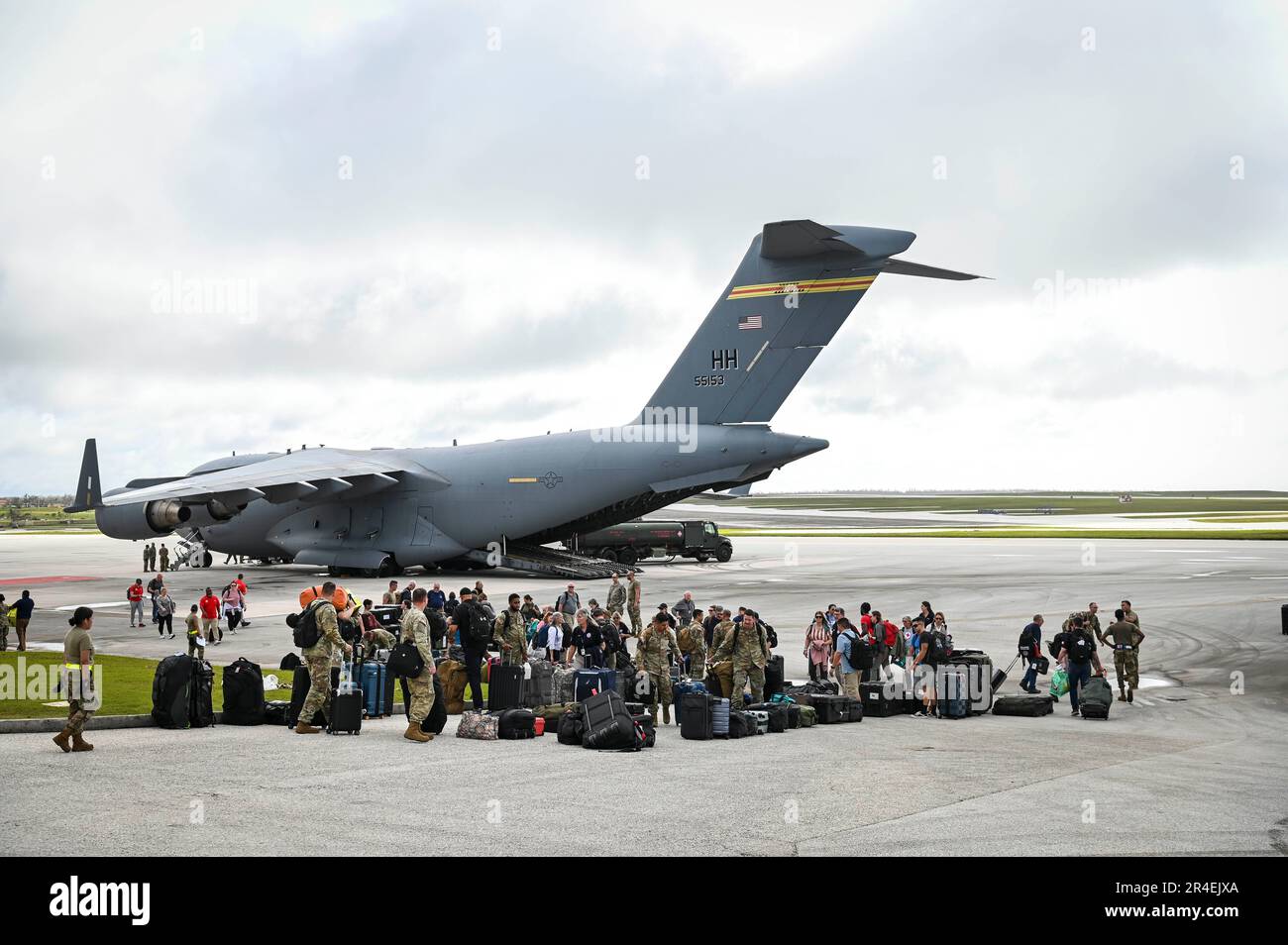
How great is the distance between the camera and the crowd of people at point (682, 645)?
13258 mm

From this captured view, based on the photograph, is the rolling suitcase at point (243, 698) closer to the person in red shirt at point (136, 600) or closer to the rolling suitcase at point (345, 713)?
the rolling suitcase at point (345, 713)

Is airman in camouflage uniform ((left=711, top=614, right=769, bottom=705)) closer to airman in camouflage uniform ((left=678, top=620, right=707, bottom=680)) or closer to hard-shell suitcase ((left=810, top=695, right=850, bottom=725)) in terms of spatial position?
hard-shell suitcase ((left=810, top=695, right=850, bottom=725))

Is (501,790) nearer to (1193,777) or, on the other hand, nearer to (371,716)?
(371,716)

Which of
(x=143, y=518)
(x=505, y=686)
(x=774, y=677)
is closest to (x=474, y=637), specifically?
(x=505, y=686)

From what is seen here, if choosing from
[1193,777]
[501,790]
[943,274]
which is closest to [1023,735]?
[1193,777]

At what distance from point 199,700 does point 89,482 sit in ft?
80.8

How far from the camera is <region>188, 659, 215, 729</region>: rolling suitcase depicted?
13406 mm

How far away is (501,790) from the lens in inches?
403

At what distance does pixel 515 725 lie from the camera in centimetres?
1330

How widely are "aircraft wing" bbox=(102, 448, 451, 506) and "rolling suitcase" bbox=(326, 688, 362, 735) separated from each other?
68.3 feet

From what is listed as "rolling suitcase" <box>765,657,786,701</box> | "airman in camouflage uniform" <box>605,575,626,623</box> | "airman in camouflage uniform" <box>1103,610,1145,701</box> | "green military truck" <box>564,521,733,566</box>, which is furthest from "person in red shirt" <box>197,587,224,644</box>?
"green military truck" <box>564,521,733,566</box>

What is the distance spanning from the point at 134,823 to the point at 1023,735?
9.90 metres

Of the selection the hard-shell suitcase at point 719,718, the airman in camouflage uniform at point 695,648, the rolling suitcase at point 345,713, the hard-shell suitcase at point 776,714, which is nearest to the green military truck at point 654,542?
the airman in camouflage uniform at point 695,648

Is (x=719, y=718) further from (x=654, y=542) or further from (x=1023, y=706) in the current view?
(x=654, y=542)
